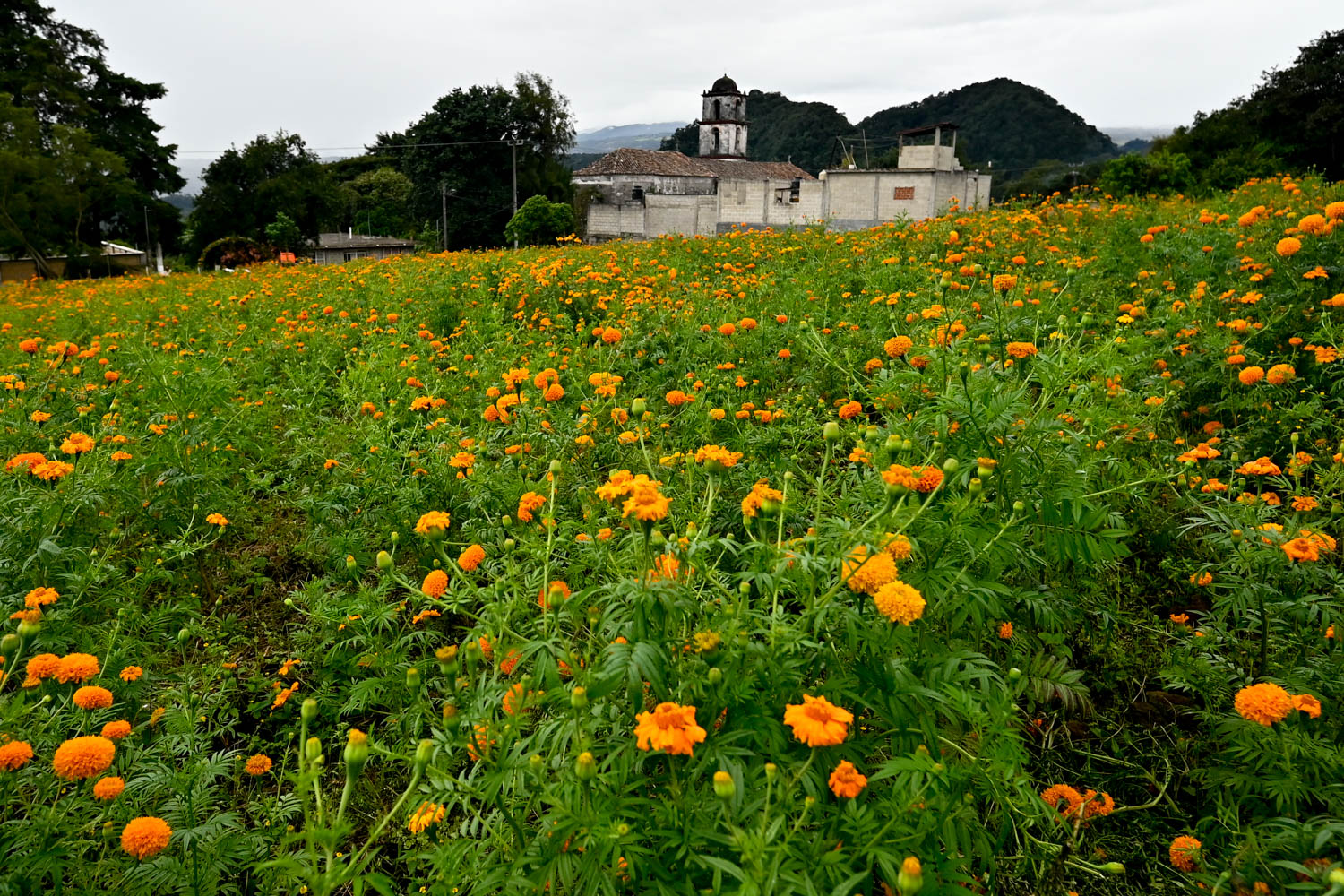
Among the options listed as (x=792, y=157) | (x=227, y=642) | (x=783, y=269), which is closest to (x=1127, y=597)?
(x=227, y=642)

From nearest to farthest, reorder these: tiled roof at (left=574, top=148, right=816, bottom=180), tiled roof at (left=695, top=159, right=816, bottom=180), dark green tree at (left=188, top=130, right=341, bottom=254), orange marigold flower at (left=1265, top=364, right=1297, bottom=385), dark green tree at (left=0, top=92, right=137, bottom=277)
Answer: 1. orange marigold flower at (left=1265, top=364, right=1297, bottom=385)
2. dark green tree at (left=0, top=92, right=137, bottom=277)
3. dark green tree at (left=188, top=130, right=341, bottom=254)
4. tiled roof at (left=574, top=148, right=816, bottom=180)
5. tiled roof at (left=695, top=159, right=816, bottom=180)

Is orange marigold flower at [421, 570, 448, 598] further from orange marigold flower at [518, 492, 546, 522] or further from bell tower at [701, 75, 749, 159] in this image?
bell tower at [701, 75, 749, 159]

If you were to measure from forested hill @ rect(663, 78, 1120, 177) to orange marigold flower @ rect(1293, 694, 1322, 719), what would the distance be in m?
64.8

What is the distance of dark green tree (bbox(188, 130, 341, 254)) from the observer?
33.1 m

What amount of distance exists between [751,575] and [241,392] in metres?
4.11

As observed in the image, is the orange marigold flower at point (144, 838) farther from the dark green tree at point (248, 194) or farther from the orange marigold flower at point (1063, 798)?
the dark green tree at point (248, 194)

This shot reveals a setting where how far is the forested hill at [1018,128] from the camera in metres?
66.8

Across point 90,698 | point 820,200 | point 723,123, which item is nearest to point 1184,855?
point 90,698

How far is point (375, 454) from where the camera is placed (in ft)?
9.05

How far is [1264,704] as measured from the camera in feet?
4.57

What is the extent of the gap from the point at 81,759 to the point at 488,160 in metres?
41.1

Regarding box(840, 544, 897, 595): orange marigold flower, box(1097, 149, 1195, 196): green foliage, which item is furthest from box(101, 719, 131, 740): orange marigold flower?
box(1097, 149, 1195, 196): green foliage

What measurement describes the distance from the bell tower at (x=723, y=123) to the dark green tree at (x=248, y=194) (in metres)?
37.6

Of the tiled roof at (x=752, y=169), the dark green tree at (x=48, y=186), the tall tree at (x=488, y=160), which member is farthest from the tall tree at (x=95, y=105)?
the tiled roof at (x=752, y=169)
